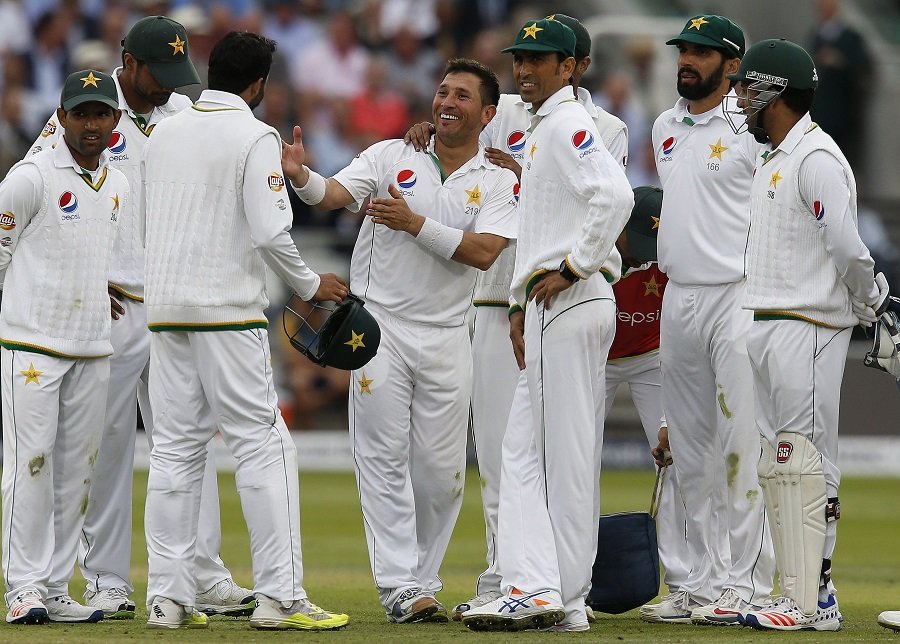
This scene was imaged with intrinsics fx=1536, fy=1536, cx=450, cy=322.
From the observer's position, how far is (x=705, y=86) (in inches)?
271

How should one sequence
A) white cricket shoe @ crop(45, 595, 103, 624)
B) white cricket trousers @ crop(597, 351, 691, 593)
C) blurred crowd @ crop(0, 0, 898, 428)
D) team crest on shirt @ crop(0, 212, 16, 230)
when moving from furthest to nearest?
blurred crowd @ crop(0, 0, 898, 428), white cricket trousers @ crop(597, 351, 691, 593), white cricket shoe @ crop(45, 595, 103, 624), team crest on shirt @ crop(0, 212, 16, 230)

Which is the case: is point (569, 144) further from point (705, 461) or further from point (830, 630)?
point (830, 630)

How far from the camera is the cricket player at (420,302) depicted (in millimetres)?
6883

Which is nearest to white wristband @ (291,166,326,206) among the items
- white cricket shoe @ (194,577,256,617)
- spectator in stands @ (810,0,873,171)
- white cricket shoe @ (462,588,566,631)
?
white cricket shoe @ (194,577,256,617)

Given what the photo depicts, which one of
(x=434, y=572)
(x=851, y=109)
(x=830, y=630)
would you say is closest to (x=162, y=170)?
(x=434, y=572)

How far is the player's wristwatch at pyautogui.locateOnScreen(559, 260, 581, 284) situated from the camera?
604cm

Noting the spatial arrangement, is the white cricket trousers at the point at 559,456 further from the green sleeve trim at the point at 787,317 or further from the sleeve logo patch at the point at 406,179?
the sleeve logo patch at the point at 406,179

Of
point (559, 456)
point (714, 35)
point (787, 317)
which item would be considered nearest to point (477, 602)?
point (559, 456)

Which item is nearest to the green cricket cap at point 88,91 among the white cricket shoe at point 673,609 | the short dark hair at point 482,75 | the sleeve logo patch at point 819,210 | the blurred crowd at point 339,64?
the short dark hair at point 482,75

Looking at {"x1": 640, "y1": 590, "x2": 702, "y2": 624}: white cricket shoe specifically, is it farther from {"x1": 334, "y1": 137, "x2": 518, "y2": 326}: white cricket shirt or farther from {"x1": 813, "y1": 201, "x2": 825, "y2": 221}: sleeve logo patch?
{"x1": 813, "y1": 201, "x2": 825, "y2": 221}: sleeve logo patch

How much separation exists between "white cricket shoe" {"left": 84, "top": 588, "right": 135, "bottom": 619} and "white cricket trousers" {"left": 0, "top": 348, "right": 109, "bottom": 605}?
25 cm

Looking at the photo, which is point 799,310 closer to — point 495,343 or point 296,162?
point 495,343

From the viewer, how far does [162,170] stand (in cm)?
613

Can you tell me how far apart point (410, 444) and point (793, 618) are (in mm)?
1922
